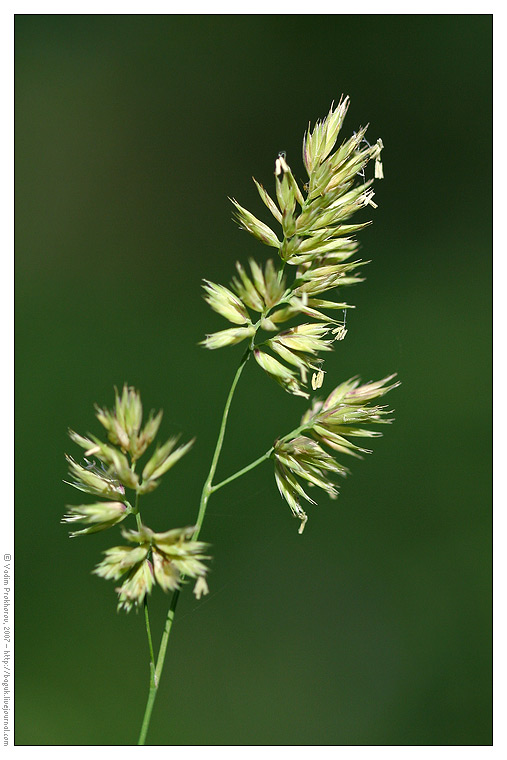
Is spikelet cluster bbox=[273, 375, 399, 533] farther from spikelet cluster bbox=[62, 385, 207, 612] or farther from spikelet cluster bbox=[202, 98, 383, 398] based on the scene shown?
spikelet cluster bbox=[62, 385, 207, 612]

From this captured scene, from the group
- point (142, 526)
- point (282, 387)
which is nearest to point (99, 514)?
point (142, 526)

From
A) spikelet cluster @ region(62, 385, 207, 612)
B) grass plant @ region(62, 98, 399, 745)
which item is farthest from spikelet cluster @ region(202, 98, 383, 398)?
spikelet cluster @ region(62, 385, 207, 612)

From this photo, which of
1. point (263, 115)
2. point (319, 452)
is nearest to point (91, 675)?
point (319, 452)

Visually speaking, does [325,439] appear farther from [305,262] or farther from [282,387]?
[305,262]

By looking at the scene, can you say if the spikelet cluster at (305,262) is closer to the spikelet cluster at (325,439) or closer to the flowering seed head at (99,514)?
the spikelet cluster at (325,439)

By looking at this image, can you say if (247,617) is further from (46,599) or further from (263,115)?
(263,115)
